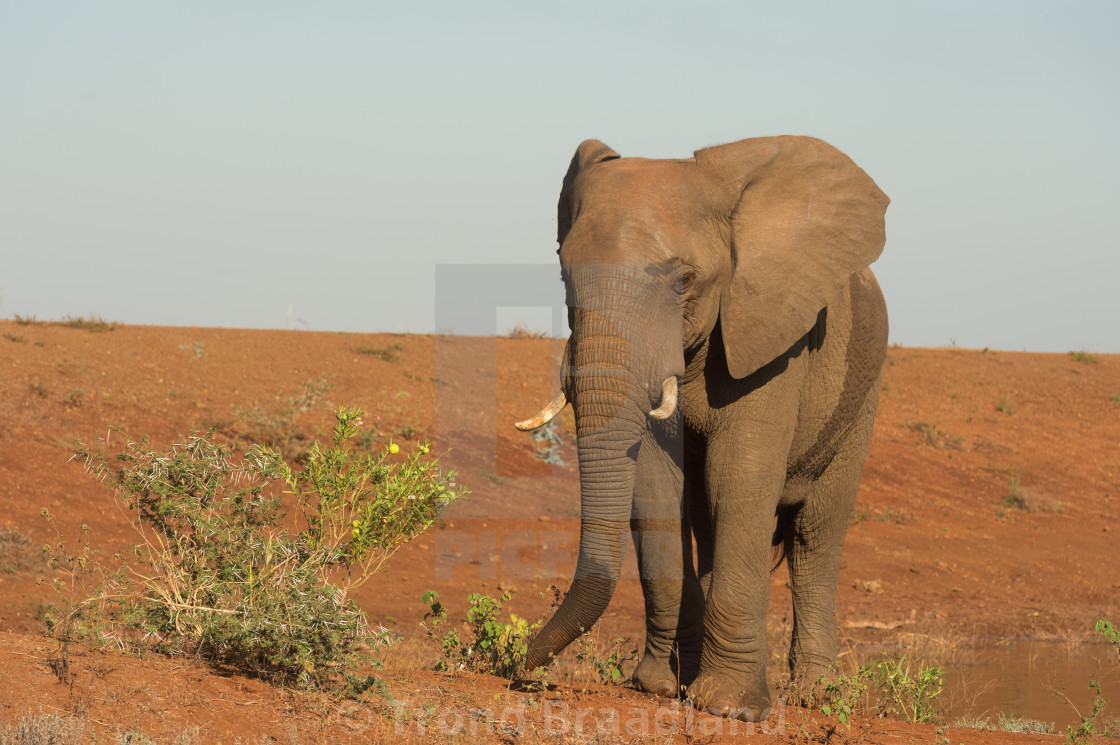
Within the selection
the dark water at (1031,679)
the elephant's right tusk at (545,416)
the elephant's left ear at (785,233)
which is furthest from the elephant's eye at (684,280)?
the dark water at (1031,679)

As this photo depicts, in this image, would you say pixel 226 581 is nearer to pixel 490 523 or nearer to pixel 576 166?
pixel 576 166

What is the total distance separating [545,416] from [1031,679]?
6031mm

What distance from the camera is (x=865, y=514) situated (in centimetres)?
1714

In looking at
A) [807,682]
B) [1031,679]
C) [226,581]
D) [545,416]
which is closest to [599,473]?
[545,416]

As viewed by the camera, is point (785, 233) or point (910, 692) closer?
point (785, 233)

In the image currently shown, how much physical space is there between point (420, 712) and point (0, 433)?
1017cm

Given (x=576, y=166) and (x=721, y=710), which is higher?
(x=576, y=166)

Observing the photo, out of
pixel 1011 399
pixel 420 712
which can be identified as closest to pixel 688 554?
pixel 420 712

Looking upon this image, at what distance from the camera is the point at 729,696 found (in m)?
5.90

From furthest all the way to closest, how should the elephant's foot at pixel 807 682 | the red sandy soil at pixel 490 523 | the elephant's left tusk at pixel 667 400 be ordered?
the elephant's foot at pixel 807 682, the elephant's left tusk at pixel 667 400, the red sandy soil at pixel 490 523

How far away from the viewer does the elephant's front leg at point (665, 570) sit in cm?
661

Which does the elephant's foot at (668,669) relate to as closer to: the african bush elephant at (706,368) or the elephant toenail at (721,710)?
the african bush elephant at (706,368)

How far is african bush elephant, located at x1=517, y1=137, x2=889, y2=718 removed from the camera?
560cm

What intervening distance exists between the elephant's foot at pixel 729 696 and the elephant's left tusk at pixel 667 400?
1638mm
